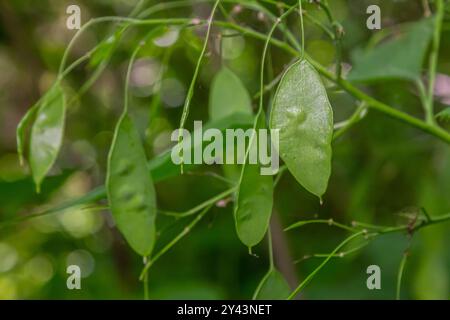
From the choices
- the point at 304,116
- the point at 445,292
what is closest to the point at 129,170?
the point at 304,116

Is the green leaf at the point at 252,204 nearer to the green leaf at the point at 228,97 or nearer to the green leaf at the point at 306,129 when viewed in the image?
the green leaf at the point at 306,129

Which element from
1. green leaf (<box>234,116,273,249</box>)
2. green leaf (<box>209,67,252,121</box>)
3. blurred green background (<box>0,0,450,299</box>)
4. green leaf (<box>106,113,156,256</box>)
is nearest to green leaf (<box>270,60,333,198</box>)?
green leaf (<box>234,116,273,249</box>)

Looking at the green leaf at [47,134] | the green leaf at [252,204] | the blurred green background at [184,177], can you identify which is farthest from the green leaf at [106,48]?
the blurred green background at [184,177]

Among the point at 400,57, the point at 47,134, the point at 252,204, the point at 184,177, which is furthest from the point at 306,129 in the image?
the point at 184,177

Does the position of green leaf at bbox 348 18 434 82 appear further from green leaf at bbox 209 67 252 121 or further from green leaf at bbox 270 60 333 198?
green leaf at bbox 270 60 333 198
